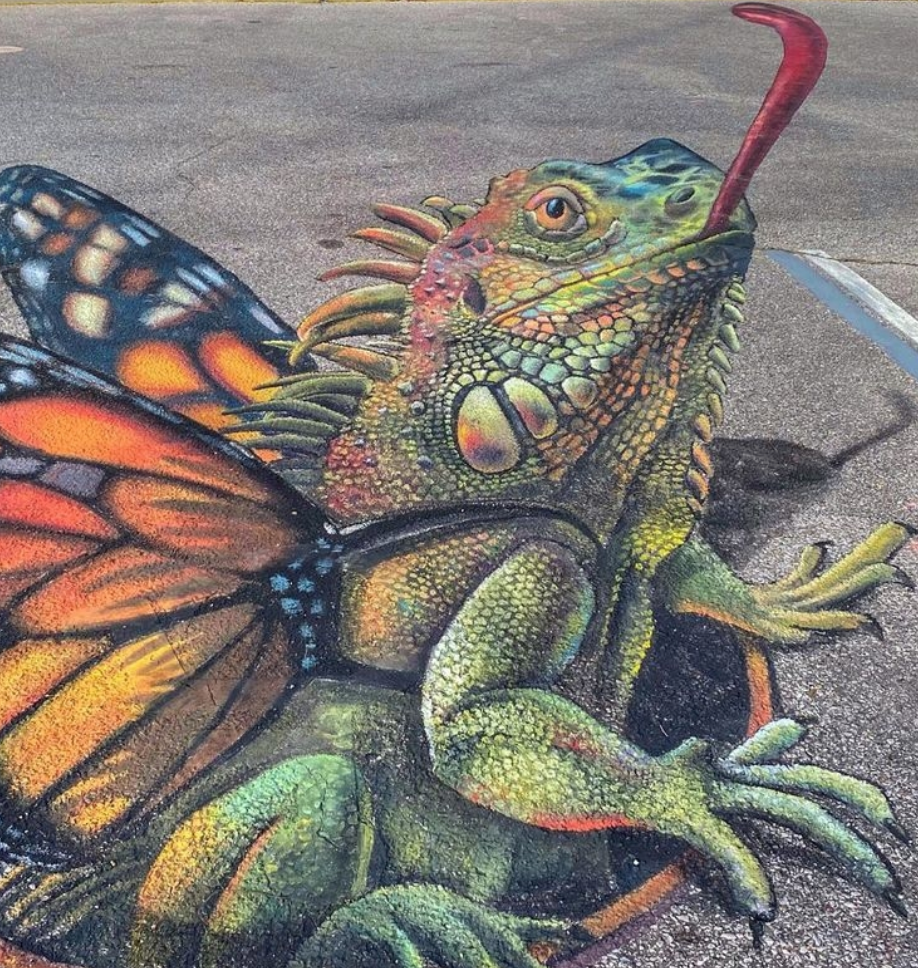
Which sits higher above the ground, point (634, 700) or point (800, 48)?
point (800, 48)

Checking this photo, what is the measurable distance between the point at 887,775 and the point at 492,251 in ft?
6.09

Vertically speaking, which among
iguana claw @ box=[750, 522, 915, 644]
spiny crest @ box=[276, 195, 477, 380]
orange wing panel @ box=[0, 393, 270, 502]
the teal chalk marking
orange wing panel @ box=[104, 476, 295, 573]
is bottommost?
iguana claw @ box=[750, 522, 915, 644]

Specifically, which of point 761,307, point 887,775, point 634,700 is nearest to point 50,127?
point 761,307

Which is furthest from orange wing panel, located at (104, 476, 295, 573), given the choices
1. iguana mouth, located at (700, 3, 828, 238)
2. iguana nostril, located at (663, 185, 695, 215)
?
iguana mouth, located at (700, 3, 828, 238)

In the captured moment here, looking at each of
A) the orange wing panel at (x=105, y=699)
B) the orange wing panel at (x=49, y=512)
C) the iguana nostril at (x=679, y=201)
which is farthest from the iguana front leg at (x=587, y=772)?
the iguana nostril at (x=679, y=201)

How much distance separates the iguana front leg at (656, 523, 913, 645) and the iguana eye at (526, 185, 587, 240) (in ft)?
3.25

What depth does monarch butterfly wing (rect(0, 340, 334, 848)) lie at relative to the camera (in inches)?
89.3

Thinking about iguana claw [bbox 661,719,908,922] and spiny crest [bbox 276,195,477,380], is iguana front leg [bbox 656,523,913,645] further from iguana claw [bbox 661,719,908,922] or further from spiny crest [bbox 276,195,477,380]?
spiny crest [bbox 276,195,477,380]

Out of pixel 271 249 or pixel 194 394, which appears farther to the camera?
pixel 271 249

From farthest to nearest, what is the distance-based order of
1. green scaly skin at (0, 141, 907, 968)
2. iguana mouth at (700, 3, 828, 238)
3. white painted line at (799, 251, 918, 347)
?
white painted line at (799, 251, 918, 347)
iguana mouth at (700, 3, 828, 238)
green scaly skin at (0, 141, 907, 968)

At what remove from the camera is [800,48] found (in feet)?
11.5

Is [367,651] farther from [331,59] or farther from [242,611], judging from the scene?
[331,59]

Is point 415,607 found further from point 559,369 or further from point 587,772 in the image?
point 559,369

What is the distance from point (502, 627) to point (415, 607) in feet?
0.72
